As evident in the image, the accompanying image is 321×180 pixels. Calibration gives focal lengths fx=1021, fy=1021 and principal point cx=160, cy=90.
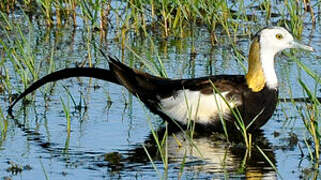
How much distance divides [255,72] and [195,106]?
0.59 metres

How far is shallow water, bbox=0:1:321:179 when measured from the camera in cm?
703

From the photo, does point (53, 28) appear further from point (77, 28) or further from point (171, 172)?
point (171, 172)

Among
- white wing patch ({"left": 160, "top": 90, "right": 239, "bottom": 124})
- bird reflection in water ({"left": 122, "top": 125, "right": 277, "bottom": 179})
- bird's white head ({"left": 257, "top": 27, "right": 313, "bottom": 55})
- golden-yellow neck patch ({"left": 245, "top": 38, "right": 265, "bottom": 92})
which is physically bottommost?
bird reflection in water ({"left": 122, "top": 125, "right": 277, "bottom": 179})

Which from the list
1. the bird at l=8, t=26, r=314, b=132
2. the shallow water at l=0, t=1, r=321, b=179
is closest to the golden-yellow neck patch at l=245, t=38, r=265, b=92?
the bird at l=8, t=26, r=314, b=132

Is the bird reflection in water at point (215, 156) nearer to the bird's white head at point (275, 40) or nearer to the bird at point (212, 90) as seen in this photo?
the bird at point (212, 90)

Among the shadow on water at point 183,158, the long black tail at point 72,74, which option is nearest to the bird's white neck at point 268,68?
the shadow on water at point 183,158

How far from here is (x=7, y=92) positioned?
9086mm

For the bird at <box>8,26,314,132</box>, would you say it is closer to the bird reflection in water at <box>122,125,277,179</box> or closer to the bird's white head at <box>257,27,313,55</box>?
the bird's white head at <box>257,27,313,55</box>

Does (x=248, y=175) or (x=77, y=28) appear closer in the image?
(x=248, y=175)

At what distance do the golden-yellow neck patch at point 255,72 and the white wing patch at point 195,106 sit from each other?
266 millimetres

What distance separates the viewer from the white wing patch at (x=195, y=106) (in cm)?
822

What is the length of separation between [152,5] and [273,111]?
11.2ft

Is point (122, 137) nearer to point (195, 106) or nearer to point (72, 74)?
point (195, 106)

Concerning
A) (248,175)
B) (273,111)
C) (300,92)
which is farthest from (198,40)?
(248,175)
